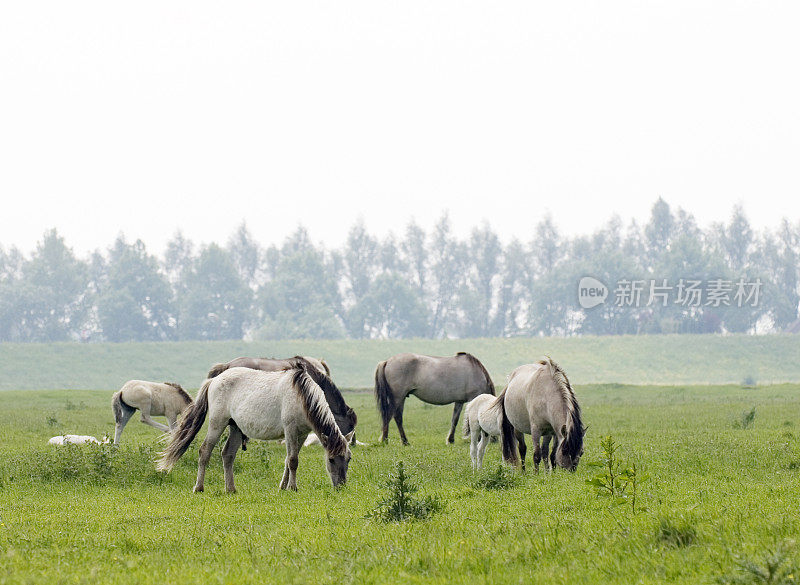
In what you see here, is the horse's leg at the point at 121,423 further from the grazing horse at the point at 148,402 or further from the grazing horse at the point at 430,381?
the grazing horse at the point at 430,381

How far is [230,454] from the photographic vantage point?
43.8 feet

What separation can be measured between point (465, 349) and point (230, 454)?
271 ft

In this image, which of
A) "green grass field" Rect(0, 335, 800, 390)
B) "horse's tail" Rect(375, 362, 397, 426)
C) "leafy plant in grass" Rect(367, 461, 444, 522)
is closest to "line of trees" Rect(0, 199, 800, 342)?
"green grass field" Rect(0, 335, 800, 390)

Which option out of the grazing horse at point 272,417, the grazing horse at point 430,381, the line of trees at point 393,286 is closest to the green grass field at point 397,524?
the grazing horse at point 272,417

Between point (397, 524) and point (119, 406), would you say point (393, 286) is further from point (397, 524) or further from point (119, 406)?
point (397, 524)

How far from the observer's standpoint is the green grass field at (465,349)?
85500 mm

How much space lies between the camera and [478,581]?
254 inches

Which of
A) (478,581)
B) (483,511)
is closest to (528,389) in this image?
(483,511)

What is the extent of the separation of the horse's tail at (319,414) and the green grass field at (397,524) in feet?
2.35

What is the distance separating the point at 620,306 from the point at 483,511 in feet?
360

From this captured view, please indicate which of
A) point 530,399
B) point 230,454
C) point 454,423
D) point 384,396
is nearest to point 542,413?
point 530,399

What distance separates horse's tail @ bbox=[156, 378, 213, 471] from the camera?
13.8 meters

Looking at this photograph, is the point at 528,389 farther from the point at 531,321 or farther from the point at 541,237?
the point at 541,237

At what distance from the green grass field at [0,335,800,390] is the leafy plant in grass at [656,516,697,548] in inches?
2938
